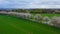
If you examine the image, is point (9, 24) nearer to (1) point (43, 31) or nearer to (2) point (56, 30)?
(1) point (43, 31)

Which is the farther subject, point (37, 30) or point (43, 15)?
point (43, 15)

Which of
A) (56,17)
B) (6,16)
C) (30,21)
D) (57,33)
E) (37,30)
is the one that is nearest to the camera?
(57,33)

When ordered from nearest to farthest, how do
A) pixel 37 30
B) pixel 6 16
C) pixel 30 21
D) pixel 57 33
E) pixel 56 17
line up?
pixel 57 33 < pixel 37 30 < pixel 56 17 < pixel 30 21 < pixel 6 16

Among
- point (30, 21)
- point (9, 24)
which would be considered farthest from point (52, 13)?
point (9, 24)

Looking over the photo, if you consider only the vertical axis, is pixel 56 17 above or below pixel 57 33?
above

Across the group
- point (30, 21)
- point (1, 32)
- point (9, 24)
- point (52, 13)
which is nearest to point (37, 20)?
point (30, 21)

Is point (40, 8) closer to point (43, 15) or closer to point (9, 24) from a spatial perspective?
point (43, 15)
